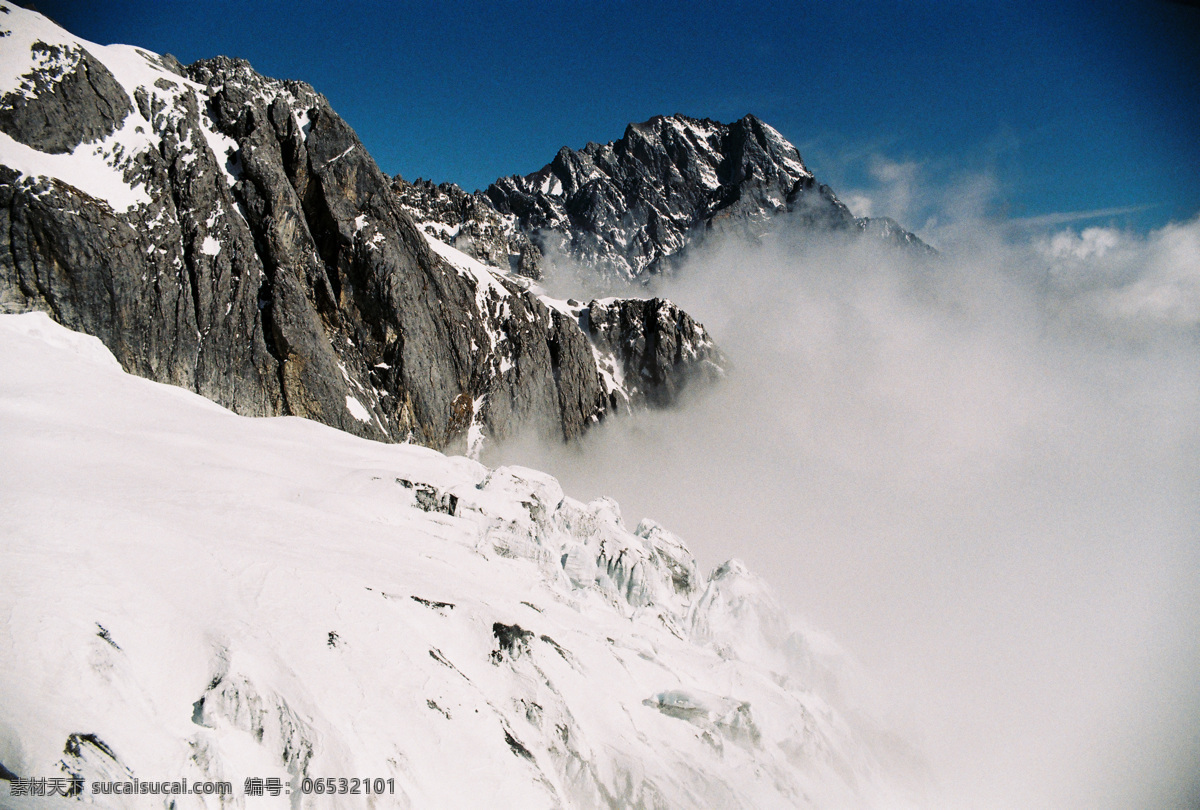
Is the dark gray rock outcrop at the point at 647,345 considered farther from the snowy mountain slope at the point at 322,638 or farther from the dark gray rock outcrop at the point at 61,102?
the snowy mountain slope at the point at 322,638

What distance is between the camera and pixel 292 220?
7475cm

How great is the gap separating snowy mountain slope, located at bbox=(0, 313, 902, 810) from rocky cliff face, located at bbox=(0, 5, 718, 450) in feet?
97.4

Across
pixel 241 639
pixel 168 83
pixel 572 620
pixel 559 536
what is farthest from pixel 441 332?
pixel 241 639

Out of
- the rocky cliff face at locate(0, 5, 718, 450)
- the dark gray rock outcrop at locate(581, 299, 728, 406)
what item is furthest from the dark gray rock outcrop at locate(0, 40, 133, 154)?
the dark gray rock outcrop at locate(581, 299, 728, 406)

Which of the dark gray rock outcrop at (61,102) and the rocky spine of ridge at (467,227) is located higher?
the rocky spine of ridge at (467,227)

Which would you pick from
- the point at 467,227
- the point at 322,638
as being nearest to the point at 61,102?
the point at 322,638

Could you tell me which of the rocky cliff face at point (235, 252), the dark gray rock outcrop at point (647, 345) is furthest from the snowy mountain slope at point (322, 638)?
the dark gray rock outcrop at point (647, 345)

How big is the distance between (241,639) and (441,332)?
267 feet

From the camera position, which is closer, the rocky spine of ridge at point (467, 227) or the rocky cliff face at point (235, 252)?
the rocky cliff face at point (235, 252)

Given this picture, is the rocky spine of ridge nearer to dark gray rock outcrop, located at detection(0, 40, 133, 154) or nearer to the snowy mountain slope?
dark gray rock outcrop, located at detection(0, 40, 133, 154)

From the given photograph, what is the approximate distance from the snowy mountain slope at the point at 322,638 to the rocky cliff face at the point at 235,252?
29701 mm

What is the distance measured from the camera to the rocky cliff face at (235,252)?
52688mm

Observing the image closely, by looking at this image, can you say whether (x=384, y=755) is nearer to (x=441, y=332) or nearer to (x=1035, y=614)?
(x=441, y=332)

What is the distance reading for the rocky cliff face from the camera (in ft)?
173
